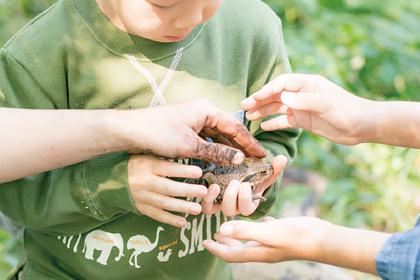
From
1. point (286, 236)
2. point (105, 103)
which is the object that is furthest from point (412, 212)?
point (105, 103)

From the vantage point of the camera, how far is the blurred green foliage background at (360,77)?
3057 millimetres

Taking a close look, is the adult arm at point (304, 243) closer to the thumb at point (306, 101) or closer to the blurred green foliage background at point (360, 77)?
the thumb at point (306, 101)

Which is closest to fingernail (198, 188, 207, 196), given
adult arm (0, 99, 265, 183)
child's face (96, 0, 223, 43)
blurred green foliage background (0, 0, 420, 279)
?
adult arm (0, 99, 265, 183)

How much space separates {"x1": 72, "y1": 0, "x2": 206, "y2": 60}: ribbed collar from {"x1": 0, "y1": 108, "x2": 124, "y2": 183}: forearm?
0.27 metres

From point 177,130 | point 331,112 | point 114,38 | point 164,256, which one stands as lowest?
point 164,256

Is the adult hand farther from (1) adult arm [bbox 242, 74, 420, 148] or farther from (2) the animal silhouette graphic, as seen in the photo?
(2) the animal silhouette graphic

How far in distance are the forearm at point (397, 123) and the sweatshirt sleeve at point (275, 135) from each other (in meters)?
0.32

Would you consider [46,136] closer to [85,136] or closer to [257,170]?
[85,136]

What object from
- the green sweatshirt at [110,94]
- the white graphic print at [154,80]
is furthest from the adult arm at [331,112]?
the white graphic print at [154,80]

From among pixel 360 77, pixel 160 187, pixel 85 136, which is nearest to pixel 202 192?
pixel 160 187

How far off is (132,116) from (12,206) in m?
0.57

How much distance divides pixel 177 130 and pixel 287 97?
505 millimetres

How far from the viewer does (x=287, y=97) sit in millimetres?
1413

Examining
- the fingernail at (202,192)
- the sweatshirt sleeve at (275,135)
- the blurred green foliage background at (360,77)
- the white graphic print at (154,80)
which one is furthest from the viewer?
the blurred green foliage background at (360,77)
